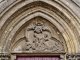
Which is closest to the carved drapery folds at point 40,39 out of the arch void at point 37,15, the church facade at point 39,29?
the church facade at point 39,29

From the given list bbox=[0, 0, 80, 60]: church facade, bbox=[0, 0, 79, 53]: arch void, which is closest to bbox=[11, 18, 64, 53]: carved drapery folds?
bbox=[0, 0, 80, 60]: church facade

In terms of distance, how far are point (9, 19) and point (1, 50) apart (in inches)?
33.3

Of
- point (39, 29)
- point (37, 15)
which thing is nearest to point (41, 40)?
point (39, 29)

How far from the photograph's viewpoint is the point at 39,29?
764cm

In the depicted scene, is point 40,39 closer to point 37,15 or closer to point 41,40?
point 41,40

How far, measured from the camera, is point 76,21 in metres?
7.26

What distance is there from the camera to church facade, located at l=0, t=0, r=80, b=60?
7262mm

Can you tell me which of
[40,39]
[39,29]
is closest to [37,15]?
[39,29]

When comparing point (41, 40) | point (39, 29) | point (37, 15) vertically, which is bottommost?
point (41, 40)

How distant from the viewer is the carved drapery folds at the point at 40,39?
294 inches

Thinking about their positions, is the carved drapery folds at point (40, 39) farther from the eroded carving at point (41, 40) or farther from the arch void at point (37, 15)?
the arch void at point (37, 15)

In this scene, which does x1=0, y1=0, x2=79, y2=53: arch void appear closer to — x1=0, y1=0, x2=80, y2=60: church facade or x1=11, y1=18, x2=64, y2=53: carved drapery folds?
x1=0, y1=0, x2=80, y2=60: church facade

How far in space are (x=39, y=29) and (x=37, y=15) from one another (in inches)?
15.1

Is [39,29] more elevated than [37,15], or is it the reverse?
[37,15]
